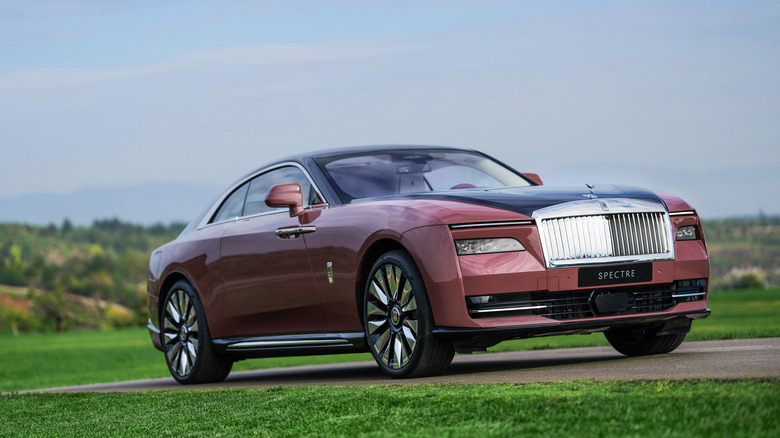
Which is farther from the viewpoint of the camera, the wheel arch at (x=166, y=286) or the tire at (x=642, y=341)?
the wheel arch at (x=166, y=286)

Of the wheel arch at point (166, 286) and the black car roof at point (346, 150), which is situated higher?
the black car roof at point (346, 150)

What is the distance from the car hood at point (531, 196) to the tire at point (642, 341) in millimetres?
1139

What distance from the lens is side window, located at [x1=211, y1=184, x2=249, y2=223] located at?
892 centimetres

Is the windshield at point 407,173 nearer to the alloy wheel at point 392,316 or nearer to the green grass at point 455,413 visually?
the alloy wheel at point 392,316

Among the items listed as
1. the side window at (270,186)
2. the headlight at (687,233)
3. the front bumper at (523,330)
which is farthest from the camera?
the side window at (270,186)

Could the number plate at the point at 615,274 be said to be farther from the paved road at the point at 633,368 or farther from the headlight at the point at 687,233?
the paved road at the point at 633,368

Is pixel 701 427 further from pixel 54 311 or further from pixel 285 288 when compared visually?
pixel 54 311

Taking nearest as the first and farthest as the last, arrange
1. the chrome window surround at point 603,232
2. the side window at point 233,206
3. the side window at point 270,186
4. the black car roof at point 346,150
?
the chrome window surround at point 603,232
the side window at point 270,186
the black car roof at point 346,150
the side window at point 233,206

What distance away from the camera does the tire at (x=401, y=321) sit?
6.56m

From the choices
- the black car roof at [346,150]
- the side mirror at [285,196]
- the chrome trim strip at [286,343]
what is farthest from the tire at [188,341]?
the side mirror at [285,196]

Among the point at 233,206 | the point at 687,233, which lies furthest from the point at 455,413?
the point at 233,206

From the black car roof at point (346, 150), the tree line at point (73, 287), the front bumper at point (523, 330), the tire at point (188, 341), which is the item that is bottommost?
the tree line at point (73, 287)

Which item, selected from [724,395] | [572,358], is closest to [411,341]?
[572,358]

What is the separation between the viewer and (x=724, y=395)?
433 centimetres
